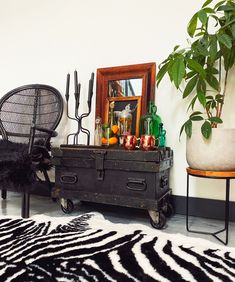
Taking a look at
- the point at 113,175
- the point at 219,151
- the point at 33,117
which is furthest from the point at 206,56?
the point at 33,117

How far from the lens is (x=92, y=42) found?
2113 mm

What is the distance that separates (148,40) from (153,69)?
0.24 m

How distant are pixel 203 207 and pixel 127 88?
1.00 meters

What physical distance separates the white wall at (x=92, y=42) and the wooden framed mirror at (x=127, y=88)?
0.24ft

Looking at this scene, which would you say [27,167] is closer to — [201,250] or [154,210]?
A: [154,210]

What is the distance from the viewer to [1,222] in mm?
1469

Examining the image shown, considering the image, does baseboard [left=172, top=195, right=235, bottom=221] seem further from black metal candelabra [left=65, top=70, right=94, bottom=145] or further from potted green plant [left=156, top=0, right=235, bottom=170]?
black metal candelabra [left=65, top=70, right=94, bottom=145]

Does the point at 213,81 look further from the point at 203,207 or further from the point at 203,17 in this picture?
the point at 203,207

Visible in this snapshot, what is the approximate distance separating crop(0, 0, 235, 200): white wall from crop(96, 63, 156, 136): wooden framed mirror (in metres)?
0.07

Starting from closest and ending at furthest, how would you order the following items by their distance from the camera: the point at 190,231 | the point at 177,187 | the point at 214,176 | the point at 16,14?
the point at 214,176 < the point at 190,231 < the point at 177,187 < the point at 16,14

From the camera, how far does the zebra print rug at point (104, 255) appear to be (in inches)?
35.7

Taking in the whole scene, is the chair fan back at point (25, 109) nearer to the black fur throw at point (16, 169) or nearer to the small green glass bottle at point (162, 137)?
the black fur throw at point (16, 169)

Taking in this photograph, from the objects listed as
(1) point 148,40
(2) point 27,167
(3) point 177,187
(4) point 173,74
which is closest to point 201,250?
(3) point 177,187

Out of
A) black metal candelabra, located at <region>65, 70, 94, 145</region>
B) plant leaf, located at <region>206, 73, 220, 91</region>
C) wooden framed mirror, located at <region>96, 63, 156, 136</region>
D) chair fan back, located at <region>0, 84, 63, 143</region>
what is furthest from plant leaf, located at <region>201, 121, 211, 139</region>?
chair fan back, located at <region>0, 84, 63, 143</region>
